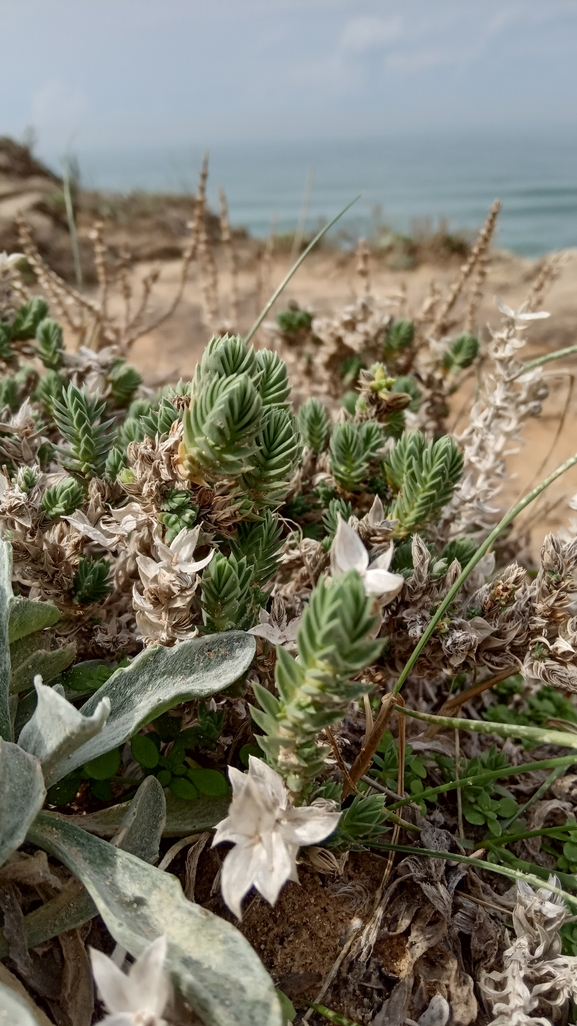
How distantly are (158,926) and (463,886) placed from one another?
21.3 inches

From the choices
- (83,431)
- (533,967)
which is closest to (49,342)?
(83,431)

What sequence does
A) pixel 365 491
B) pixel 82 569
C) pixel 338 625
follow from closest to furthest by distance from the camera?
pixel 338 625 → pixel 82 569 → pixel 365 491

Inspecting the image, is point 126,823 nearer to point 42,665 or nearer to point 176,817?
point 176,817

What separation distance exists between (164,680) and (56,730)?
177mm

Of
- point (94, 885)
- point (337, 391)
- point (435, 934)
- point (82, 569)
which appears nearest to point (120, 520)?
point (82, 569)

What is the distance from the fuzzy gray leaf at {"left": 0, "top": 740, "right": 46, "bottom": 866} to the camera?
822 mm

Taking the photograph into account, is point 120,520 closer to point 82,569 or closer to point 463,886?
point 82,569

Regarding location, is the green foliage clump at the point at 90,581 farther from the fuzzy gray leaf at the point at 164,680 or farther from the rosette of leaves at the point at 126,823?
the fuzzy gray leaf at the point at 164,680

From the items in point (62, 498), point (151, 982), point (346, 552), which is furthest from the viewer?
point (62, 498)

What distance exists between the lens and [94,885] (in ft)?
2.72

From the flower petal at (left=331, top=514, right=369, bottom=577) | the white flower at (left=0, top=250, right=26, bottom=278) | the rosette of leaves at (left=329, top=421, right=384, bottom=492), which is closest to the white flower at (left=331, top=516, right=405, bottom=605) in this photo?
the flower petal at (left=331, top=514, right=369, bottom=577)

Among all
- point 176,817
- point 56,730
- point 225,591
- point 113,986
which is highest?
point 225,591

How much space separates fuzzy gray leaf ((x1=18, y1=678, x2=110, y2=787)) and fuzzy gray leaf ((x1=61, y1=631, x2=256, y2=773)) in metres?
0.04

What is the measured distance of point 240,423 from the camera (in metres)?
0.83
